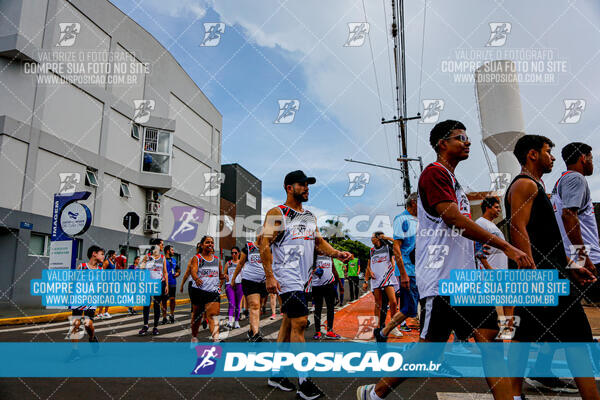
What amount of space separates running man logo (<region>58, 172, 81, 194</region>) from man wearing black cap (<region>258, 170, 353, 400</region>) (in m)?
17.1

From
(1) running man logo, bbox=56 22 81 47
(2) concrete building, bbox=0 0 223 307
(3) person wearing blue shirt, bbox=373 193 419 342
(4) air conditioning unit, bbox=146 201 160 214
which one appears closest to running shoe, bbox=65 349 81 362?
(3) person wearing blue shirt, bbox=373 193 419 342

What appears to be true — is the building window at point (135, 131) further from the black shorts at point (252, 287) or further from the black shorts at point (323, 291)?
the black shorts at point (323, 291)

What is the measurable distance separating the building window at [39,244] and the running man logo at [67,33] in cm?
826

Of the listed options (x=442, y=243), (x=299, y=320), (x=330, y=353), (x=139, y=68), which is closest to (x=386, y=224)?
(x=330, y=353)

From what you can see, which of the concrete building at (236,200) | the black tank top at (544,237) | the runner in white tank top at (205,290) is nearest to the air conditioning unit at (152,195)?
the concrete building at (236,200)

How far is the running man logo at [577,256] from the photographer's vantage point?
10.2 ft

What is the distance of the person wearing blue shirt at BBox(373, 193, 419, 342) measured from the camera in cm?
534

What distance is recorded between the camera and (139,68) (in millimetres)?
24484

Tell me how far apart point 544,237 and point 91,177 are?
70.0ft

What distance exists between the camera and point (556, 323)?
9.51 ft

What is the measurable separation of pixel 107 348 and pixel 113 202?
16712 millimetres

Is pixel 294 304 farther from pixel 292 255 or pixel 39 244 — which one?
pixel 39 244

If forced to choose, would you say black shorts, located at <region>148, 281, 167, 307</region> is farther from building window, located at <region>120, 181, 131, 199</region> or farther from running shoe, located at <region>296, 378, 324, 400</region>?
building window, located at <region>120, 181, 131, 199</region>

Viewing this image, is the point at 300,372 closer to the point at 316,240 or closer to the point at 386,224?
the point at 316,240
